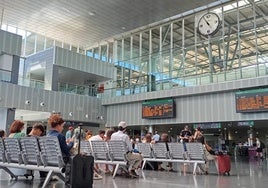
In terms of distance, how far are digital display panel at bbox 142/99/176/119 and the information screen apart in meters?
4.29

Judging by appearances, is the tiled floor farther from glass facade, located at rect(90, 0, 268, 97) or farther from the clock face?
the clock face

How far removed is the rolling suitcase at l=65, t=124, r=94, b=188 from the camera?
15.4 ft

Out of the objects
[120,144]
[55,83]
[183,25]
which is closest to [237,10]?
[183,25]

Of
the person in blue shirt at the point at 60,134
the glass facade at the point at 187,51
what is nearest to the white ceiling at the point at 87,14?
the glass facade at the point at 187,51

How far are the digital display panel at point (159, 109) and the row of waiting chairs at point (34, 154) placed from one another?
13.0 m

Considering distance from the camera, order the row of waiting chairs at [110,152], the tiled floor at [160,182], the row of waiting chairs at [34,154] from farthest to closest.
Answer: the row of waiting chairs at [110,152]
the tiled floor at [160,182]
the row of waiting chairs at [34,154]

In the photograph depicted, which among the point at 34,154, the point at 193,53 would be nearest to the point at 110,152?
the point at 34,154

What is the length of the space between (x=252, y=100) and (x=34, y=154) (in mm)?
12203

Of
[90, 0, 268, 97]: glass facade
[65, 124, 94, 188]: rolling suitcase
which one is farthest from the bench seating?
[90, 0, 268, 97]: glass facade

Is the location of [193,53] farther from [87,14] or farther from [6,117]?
[6,117]

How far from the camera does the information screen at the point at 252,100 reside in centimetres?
1439

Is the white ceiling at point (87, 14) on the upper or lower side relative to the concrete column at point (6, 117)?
upper

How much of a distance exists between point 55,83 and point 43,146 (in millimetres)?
15994

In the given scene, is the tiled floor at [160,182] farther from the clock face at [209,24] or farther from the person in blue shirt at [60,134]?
the clock face at [209,24]
